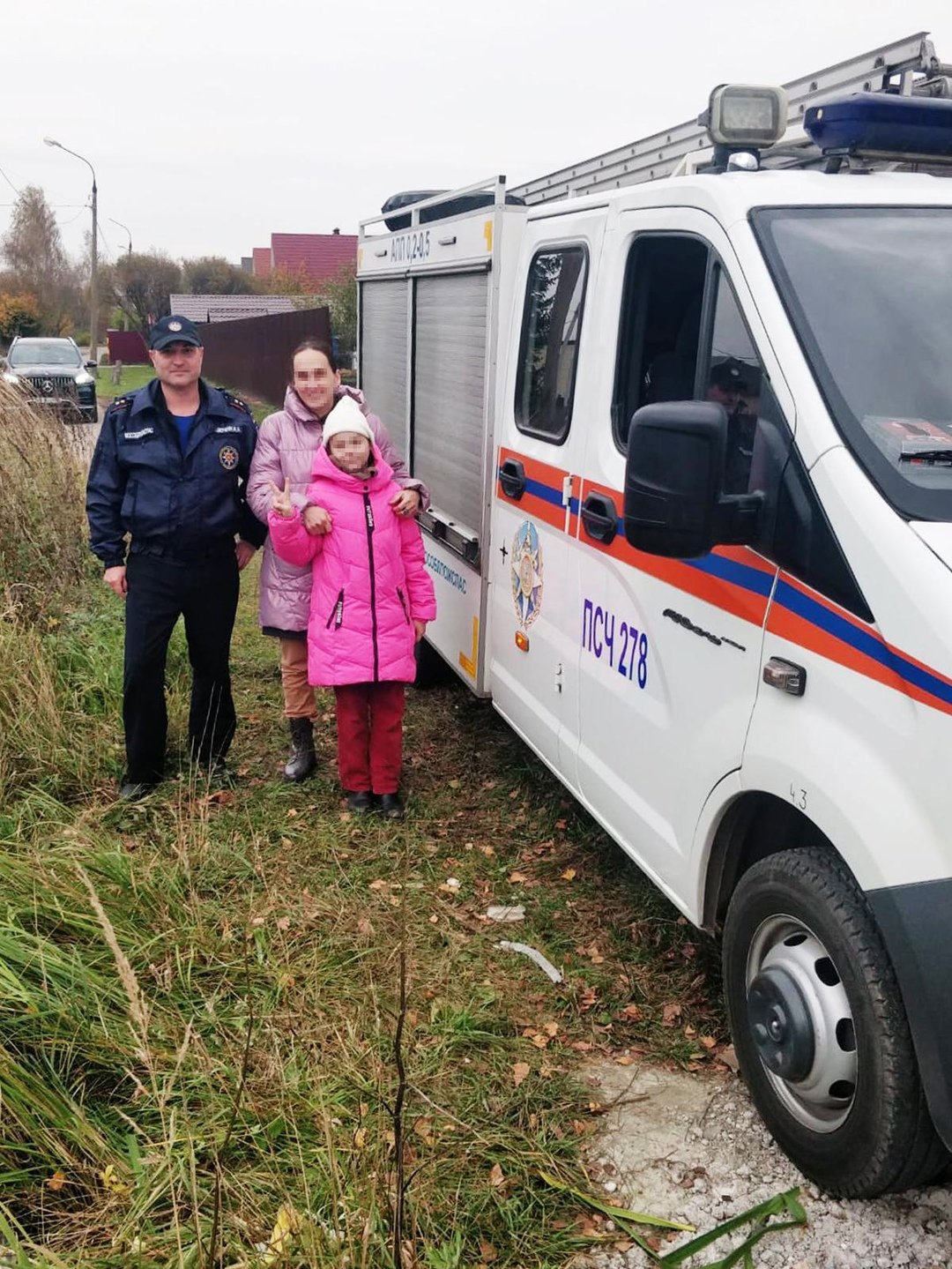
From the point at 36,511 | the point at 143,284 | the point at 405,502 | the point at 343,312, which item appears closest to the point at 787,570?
the point at 405,502

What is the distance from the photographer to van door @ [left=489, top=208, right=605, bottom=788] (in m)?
3.97

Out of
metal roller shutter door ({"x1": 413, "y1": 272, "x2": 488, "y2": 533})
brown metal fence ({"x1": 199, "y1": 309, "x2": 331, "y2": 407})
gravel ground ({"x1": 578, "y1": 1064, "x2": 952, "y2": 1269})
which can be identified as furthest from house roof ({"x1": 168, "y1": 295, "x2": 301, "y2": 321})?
gravel ground ({"x1": 578, "y1": 1064, "x2": 952, "y2": 1269})

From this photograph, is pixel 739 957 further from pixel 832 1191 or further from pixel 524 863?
pixel 524 863

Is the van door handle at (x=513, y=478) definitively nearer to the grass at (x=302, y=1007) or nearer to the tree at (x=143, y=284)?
the grass at (x=302, y=1007)

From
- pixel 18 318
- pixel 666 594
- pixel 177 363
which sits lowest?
pixel 666 594

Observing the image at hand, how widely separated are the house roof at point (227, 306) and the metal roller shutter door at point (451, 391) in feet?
132

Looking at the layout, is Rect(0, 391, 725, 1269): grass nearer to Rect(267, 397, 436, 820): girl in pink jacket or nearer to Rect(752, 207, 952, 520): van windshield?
Rect(267, 397, 436, 820): girl in pink jacket

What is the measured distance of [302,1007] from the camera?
339 centimetres

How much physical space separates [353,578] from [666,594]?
1.76 m

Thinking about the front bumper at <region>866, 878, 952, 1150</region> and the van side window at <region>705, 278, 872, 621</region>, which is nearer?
the front bumper at <region>866, 878, 952, 1150</region>

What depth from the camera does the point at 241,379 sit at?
101ft

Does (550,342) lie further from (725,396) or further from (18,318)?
(18,318)

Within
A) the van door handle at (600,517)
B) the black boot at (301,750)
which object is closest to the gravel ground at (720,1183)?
A: the van door handle at (600,517)

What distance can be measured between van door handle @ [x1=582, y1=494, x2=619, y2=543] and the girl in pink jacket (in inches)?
45.7
